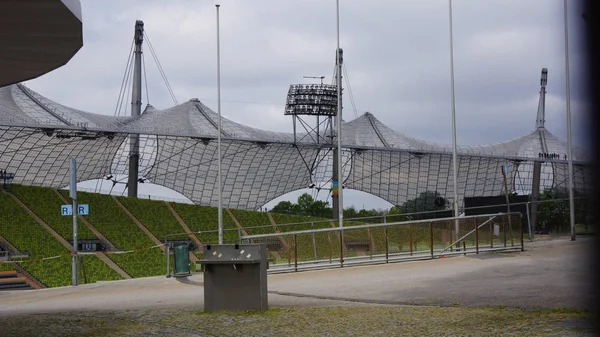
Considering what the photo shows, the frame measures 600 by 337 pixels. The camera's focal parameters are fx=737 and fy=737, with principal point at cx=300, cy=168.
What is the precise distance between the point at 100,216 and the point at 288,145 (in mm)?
25009

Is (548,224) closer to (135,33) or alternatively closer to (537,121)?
(135,33)

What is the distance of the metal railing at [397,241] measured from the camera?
20703mm

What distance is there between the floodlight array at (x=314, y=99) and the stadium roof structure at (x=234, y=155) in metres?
3.62

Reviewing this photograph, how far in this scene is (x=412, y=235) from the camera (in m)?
21.0

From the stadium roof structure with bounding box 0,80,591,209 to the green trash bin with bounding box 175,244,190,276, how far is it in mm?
42510

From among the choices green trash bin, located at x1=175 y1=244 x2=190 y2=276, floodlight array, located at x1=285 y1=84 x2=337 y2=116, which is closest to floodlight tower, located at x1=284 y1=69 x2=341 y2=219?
floodlight array, located at x1=285 y1=84 x2=337 y2=116

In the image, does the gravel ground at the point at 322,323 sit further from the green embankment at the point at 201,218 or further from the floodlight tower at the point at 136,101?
the floodlight tower at the point at 136,101

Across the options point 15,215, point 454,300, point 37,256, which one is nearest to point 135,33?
point 15,215

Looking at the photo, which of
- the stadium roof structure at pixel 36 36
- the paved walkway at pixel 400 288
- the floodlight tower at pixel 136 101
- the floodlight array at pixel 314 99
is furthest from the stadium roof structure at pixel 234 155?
the stadium roof structure at pixel 36 36

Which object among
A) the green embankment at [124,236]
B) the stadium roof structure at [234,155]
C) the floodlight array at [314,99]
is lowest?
the green embankment at [124,236]

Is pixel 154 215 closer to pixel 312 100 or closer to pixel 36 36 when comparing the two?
pixel 312 100

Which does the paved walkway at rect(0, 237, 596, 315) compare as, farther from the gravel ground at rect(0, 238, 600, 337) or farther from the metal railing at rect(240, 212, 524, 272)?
the metal railing at rect(240, 212, 524, 272)

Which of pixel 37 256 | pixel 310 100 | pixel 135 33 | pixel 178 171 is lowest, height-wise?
pixel 37 256

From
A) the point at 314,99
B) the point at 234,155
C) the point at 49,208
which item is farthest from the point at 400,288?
the point at 234,155
